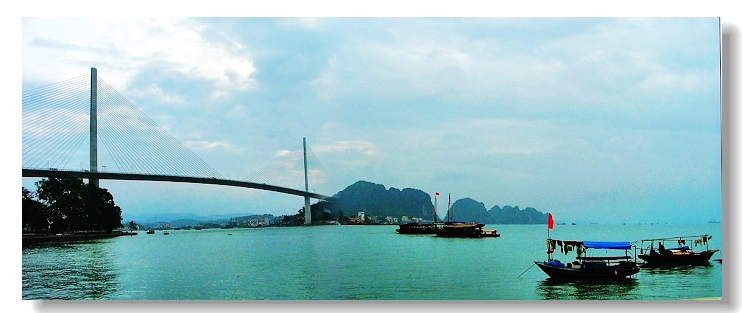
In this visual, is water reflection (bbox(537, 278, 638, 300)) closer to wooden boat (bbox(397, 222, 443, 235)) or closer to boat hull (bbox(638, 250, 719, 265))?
boat hull (bbox(638, 250, 719, 265))

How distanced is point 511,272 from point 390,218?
24.5 metres

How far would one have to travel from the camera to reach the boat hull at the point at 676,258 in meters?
12.2

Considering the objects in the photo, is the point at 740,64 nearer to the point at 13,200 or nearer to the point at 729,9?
the point at 729,9

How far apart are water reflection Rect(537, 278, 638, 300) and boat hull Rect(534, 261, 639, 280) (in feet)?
Result: 0.30

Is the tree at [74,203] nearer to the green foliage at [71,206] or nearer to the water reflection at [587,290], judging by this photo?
the green foliage at [71,206]

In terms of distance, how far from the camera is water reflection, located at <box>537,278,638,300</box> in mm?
8453

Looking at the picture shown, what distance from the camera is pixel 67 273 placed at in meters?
10.9

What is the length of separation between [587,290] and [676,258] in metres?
4.22

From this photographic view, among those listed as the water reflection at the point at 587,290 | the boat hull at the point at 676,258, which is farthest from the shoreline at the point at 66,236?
the boat hull at the point at 676,258

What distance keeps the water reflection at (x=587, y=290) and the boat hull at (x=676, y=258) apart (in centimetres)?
247

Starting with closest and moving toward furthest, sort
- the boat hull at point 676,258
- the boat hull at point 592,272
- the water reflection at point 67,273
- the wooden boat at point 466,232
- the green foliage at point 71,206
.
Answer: the water reflection at point 67,273 → the boat hull at point 592,272 → the boat hull at point 676,258 → the green foliage at point 71,206 → the wooden boat at point 466,232

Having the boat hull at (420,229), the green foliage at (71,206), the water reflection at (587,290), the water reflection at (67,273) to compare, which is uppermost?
the green foliage at (71,206)

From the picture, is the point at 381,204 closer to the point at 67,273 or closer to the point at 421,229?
the point at 421,229

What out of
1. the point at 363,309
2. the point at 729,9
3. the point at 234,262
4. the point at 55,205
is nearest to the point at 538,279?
the point at 363,309
